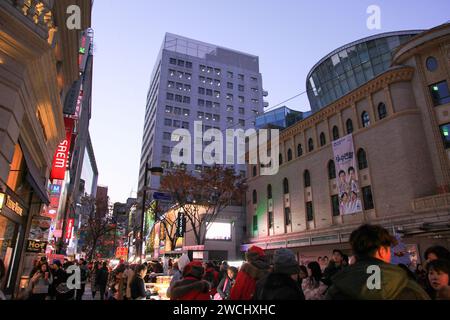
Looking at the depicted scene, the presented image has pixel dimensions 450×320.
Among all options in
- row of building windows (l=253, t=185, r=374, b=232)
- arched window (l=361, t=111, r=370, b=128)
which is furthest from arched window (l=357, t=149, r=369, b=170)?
arched window (l=361, t=111, r=370, b=128)

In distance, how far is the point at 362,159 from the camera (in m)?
26.0

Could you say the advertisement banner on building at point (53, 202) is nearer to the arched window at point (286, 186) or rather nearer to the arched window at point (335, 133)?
the arched window at point (286, 186)

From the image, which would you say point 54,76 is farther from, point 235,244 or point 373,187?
point 235,244

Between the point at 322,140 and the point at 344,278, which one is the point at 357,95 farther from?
the point at 344,278

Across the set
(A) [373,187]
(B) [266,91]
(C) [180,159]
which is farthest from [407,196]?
(B) [266,91]

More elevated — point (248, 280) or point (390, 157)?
point (390, 157)

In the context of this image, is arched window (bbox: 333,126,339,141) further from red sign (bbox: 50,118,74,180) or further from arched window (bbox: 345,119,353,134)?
red sign (bbox: 50,118,74,180)

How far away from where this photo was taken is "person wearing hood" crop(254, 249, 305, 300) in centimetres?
312

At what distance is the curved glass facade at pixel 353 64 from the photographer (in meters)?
35.1

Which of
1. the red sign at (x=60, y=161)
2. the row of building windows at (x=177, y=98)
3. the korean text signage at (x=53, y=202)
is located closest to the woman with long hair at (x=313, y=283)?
the red sign at (x=60, y=161)

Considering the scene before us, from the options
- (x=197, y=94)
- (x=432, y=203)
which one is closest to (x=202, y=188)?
(x=432, y=203)

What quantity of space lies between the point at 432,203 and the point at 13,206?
22913 millimetres

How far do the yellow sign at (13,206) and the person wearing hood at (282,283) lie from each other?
980 cm
